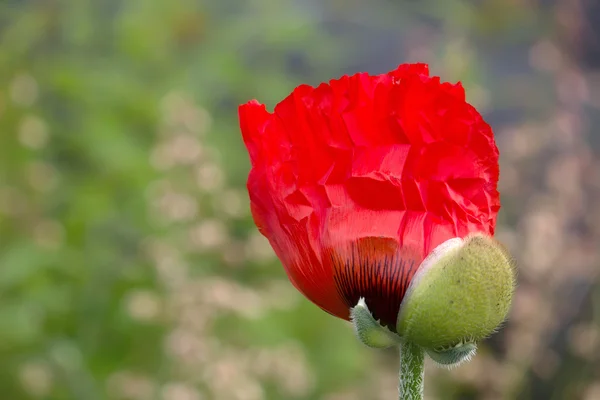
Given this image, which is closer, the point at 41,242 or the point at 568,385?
the point at 41,242

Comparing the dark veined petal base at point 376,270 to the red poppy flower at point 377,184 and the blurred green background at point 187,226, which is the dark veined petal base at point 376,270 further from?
the blurred green background at point 187,226

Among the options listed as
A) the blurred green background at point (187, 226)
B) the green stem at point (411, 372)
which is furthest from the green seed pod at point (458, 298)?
the blurred green background at point (187, 226)

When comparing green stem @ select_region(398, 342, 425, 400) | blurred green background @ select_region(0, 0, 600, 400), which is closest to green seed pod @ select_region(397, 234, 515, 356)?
green stem @ select_region(398, 342, 425, 400)

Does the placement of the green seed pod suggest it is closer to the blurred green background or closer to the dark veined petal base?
the dark veined petal base

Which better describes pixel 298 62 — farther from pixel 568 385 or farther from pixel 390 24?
pixel 568 385

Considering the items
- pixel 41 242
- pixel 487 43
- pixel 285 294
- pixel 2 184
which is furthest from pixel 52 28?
pixel 487 43

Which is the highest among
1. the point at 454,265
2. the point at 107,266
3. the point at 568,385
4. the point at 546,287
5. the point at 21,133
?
the point at 454,265
